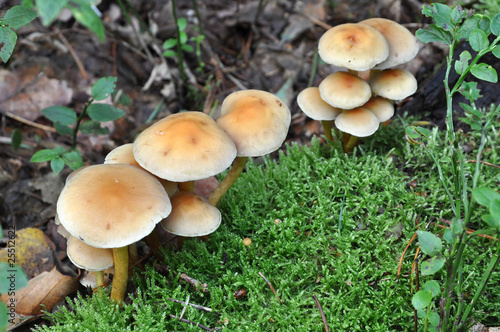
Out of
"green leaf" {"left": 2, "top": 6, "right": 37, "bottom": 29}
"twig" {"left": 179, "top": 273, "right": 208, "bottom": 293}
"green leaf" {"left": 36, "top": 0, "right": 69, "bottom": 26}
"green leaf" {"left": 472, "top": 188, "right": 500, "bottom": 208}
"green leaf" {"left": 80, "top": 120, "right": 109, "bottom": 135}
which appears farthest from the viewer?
"green leaf" {"left": 80, "top": 120, "right": 109, "bottom": 135}

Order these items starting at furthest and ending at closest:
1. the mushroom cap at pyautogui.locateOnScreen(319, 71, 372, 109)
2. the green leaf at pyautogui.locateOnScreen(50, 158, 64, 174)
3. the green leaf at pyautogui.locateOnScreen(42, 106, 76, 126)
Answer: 1. the green leaf at pyautogui.locateOnScreen(42, 106, 76, 126)
2. the green leaf at pyautogui.locateOnScreen(50, 158, 64, 174)
3. the mushroom cap at pyautogui.locateOnScreen(319, 71, 372, 109)

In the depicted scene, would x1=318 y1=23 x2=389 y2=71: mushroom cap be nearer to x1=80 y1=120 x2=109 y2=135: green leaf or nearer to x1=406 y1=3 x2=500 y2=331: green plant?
x1=406 y1=3 x2=500 y2=331: green plant

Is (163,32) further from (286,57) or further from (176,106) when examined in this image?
(286,57)

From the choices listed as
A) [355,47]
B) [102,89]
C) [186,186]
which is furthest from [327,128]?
[102,89]

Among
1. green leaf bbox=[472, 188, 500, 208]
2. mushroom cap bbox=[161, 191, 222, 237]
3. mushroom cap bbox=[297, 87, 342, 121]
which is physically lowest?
mushroom cap bbox=[161, 191, 222, 237]

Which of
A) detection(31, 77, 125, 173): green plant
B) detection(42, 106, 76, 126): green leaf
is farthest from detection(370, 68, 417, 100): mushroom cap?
detection(42, 106, 76, 126): green leaf

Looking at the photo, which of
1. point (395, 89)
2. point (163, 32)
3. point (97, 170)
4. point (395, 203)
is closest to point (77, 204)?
point (97, 170)
